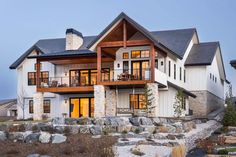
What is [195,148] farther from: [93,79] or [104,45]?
[93,79]

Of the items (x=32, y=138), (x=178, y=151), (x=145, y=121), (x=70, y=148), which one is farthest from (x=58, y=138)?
(x=145, y=121)

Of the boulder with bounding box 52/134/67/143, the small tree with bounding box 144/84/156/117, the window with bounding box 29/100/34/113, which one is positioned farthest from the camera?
the window with bounding box 29/100/34/113

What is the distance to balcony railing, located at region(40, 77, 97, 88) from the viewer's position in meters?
38.5

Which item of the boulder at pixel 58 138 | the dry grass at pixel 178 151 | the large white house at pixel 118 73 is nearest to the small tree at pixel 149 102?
the large white house at pixel 118 73

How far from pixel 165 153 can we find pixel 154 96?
572 inches

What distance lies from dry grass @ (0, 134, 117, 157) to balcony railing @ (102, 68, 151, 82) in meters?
11.7

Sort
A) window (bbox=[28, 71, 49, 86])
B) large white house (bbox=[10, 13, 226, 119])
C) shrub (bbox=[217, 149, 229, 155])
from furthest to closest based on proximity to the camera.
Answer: window (bbox=[28, 71, 49, 86]), large white house (bbox=[10, 13, 226, 119]), shrub (bbox=[217, 149, 229, 155])

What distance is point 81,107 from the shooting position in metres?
41.0

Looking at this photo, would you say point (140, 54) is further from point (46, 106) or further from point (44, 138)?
point (44, 138)

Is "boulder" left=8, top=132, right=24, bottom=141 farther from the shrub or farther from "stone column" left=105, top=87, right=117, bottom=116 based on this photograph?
"stone column" left=105, top=87, right=117, bottom=116

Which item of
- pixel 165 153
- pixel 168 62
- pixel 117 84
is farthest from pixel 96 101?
pixel 165 153

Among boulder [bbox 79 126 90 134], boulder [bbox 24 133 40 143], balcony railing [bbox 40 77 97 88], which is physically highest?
balcony railing [bbox 40 77 97 88]

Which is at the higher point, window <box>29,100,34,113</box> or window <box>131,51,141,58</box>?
window <box>131,51,141,58</box>

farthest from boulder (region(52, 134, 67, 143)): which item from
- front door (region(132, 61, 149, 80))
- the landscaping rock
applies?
front door (region(132, 61, 149, 80))
